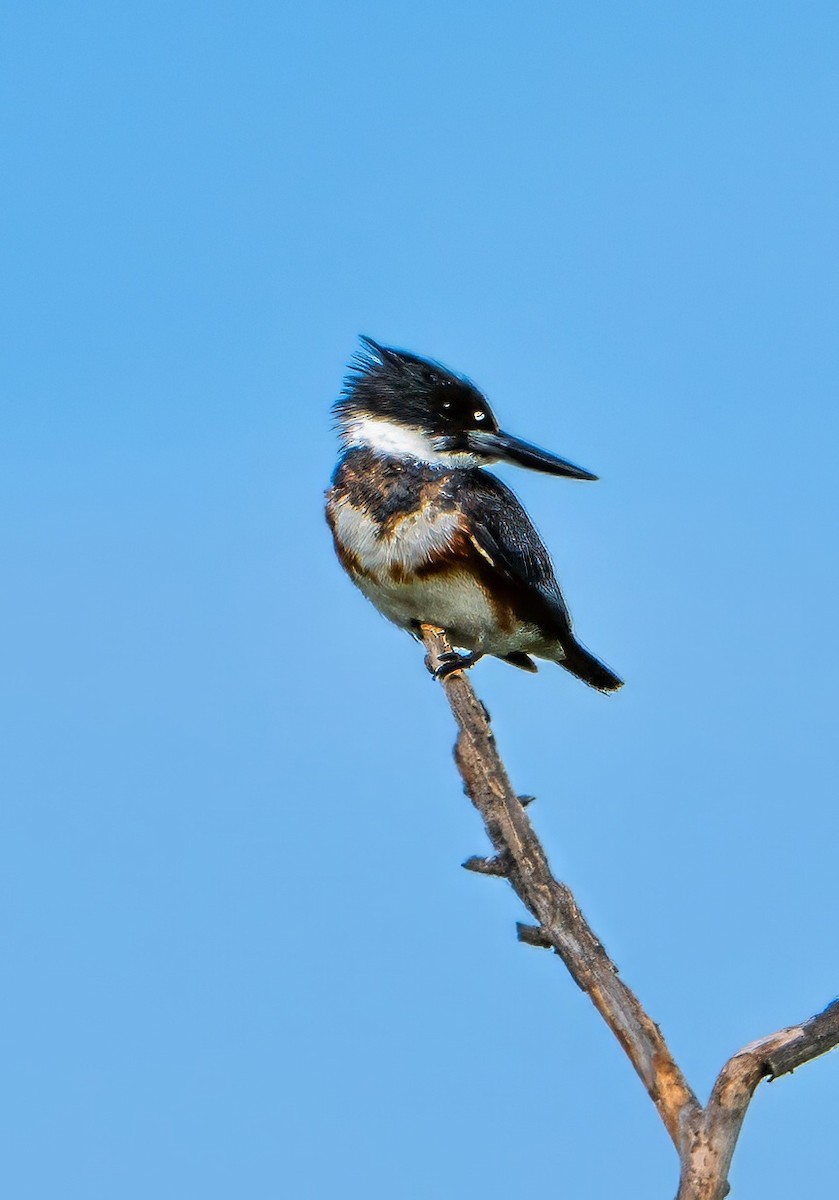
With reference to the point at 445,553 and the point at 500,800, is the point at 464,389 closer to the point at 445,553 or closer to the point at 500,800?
the point at 445,553

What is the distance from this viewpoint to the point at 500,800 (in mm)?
5598

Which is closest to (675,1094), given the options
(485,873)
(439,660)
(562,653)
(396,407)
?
(485,873)

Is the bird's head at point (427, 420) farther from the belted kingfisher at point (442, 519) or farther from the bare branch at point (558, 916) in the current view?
the bare branch at point (558, 916)

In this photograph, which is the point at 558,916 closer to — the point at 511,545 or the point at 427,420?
the point at 511,545

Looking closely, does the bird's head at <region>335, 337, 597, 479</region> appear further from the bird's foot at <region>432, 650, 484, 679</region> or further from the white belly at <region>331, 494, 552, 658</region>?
the bird's foot at <region>432, 650, 484, 679</region>

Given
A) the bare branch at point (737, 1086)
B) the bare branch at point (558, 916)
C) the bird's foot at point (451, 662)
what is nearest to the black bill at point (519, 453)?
the bird's foot at point (451, 662)

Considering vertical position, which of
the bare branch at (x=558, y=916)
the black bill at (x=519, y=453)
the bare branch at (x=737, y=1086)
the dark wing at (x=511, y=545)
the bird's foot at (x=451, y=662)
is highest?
the black bill at (x=519, y=453)

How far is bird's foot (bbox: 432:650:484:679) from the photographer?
253 inches

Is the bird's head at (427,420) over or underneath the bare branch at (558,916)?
over

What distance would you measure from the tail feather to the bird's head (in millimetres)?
835

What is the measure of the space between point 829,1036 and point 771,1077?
218 mm

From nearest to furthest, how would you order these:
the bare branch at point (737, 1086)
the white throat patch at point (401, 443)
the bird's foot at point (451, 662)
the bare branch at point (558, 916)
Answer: the bare branch at point (737, 1086) < the bare branch at point (558, 916) < the bird's foot at point (451, 662) < the white throat patch at point (401, 443)

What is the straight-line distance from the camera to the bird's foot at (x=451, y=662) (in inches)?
253

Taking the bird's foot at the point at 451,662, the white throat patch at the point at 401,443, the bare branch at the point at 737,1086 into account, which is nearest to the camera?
the bare branch at the point at 737,1086
